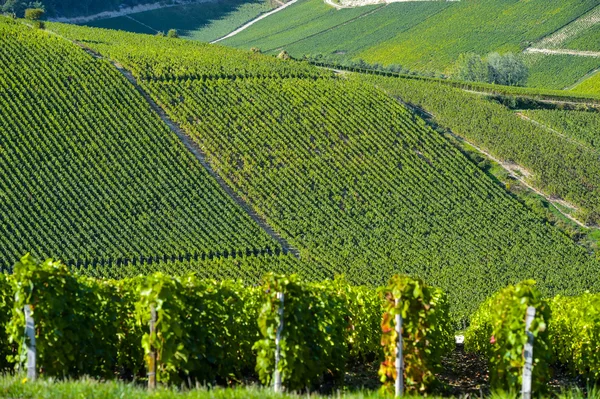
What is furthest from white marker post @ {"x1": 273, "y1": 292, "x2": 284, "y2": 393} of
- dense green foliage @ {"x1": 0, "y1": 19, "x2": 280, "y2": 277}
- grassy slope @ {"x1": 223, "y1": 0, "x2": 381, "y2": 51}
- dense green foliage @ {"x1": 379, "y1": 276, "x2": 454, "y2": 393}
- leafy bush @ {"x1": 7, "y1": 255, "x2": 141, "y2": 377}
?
grassy slope @ {"x1": 223, "y1": 0, "x2": 381, "y2": 51}

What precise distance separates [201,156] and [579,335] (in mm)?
53886

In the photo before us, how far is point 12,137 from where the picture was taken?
72.8 meters

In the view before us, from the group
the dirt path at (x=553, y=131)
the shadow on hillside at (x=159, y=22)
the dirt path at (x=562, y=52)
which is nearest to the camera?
the dirt path at (x=553, y=131)

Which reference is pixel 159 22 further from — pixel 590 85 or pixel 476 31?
pixel 590 85

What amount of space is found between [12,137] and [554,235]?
40.8m

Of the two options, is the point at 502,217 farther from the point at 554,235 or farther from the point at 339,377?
the point at 339,377

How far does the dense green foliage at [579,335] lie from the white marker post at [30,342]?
13022mm

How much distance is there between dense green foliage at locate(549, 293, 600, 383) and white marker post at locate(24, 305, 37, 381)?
13.0 metres

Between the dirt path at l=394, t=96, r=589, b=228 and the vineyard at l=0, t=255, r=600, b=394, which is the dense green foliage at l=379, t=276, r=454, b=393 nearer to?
the vineyard at l=0, t=255, r=600, b=394

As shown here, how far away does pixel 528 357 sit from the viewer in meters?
18.0

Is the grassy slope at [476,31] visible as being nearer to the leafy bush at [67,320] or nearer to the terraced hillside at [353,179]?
the terraced hillside at [353,179]

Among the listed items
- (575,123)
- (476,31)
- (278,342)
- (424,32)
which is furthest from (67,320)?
(424,32)

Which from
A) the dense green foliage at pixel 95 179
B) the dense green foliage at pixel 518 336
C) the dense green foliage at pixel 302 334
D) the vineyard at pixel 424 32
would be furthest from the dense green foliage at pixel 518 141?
the dense green foliage at pixel 518 336

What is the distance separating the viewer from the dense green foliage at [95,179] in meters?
60.9
